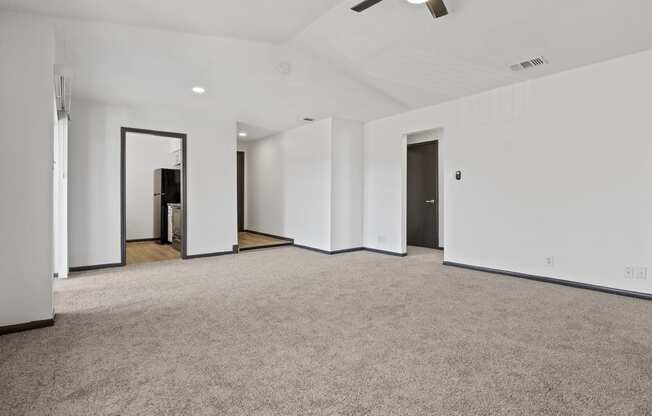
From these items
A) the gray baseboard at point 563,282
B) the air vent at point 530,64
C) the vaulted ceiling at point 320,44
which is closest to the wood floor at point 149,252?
the vaulted ceiling at point 320,44

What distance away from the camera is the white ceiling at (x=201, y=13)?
2789mm

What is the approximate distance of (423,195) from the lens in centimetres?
708

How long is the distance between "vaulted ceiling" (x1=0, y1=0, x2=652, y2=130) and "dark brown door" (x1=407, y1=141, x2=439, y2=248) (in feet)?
6.24

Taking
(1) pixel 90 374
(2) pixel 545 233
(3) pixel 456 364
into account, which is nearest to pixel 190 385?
(1) pixel 90 374

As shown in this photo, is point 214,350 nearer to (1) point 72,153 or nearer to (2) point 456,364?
(2) point 456,364

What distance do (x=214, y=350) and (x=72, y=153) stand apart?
13.5 ft

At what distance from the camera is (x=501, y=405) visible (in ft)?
5.51

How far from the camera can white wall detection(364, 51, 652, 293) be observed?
3568mm

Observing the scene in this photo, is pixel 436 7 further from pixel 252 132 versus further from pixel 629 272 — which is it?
pixel 252 132

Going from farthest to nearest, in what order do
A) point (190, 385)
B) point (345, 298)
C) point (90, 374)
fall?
1. point (345, 298)
2. point (90, 374)
3. point (190, 385)

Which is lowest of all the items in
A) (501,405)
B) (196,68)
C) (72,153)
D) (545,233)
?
(501,405)

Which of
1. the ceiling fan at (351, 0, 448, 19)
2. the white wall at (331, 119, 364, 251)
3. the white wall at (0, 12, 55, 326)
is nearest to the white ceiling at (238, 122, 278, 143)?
the white wall at (331, 119, 364, 251)

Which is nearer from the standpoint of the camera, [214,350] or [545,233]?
[214,350]

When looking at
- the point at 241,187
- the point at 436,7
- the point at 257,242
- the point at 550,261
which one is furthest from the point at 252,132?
the point at 550,261
